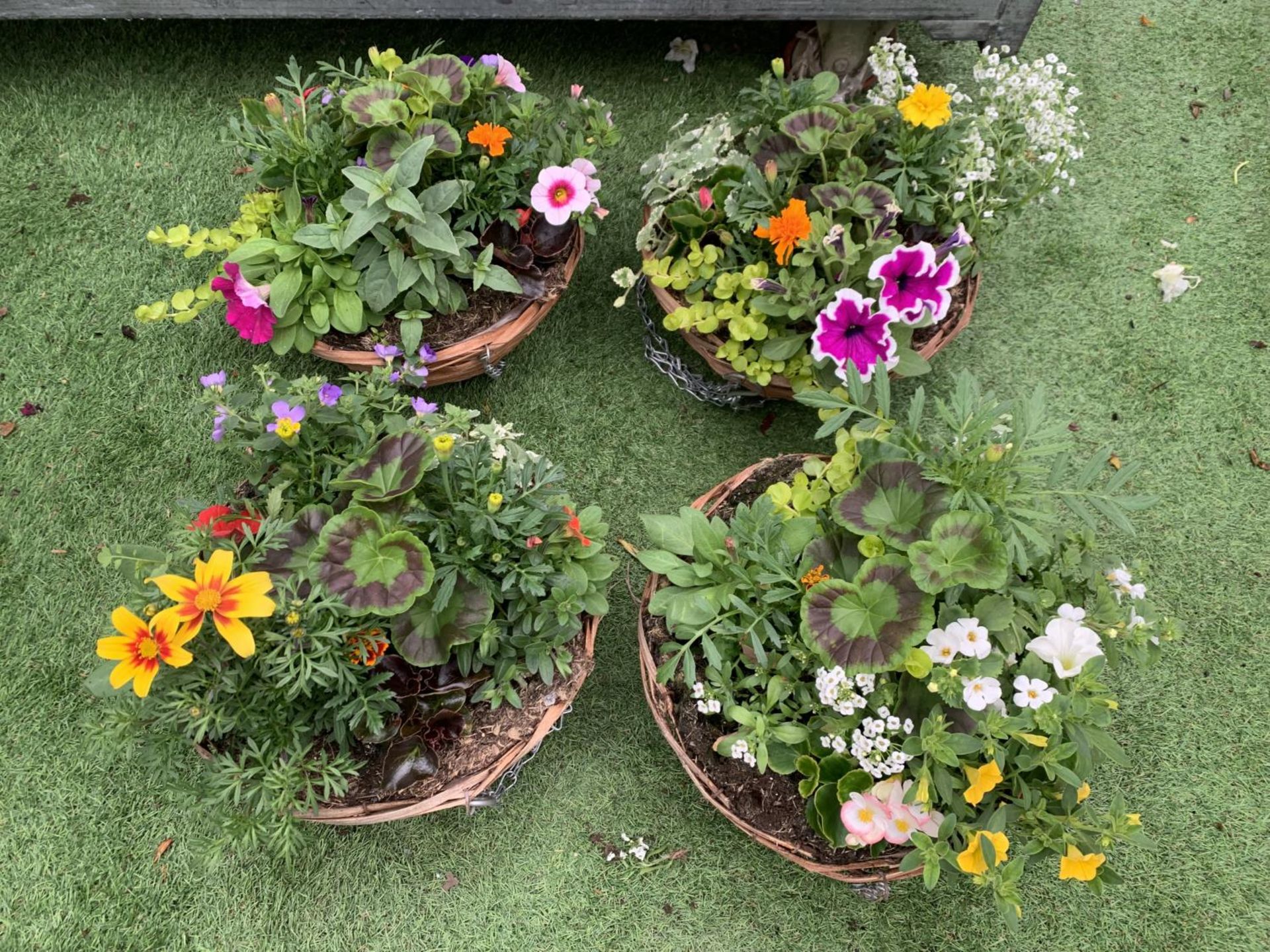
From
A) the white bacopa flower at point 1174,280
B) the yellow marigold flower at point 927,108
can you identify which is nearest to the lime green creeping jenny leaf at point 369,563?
the yellow marigold flower at point 927,108

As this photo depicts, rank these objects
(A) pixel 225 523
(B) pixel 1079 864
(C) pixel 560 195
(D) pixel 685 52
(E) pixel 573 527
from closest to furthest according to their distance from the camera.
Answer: (B) pixel 1079 864
(A) pixel 225 523
(E) pixel 573 527
(C) pixel 560 195
(D) pixel 685 52

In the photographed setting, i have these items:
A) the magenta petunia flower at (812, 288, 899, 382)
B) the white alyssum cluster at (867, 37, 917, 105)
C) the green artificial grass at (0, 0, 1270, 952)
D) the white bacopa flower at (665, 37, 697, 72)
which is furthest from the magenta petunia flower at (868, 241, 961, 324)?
the white bacopa flower at (665, 37, 697, 72)

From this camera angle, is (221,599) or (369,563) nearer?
(221,599)

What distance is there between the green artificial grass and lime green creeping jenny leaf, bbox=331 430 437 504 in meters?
0.38

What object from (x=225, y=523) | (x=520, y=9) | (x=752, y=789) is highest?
(x=520, y=9)

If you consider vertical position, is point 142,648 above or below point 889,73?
below

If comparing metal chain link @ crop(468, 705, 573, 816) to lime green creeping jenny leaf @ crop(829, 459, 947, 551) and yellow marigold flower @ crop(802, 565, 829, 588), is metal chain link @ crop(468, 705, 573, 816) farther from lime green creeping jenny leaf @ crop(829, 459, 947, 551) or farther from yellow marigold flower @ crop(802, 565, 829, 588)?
lime green creeping jenny leaf @ crop(829, 459, 947, 551)

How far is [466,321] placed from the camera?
6.38 ft

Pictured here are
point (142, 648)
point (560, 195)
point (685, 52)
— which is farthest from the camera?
point (685, 52)

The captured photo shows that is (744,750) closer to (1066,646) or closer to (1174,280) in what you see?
(1066,646)

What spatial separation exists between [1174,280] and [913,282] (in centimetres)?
111

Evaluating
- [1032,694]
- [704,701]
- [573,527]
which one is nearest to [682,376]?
[573,527]

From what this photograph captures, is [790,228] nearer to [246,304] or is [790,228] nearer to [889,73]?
[889,73]

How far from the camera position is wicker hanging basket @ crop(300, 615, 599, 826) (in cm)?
149
